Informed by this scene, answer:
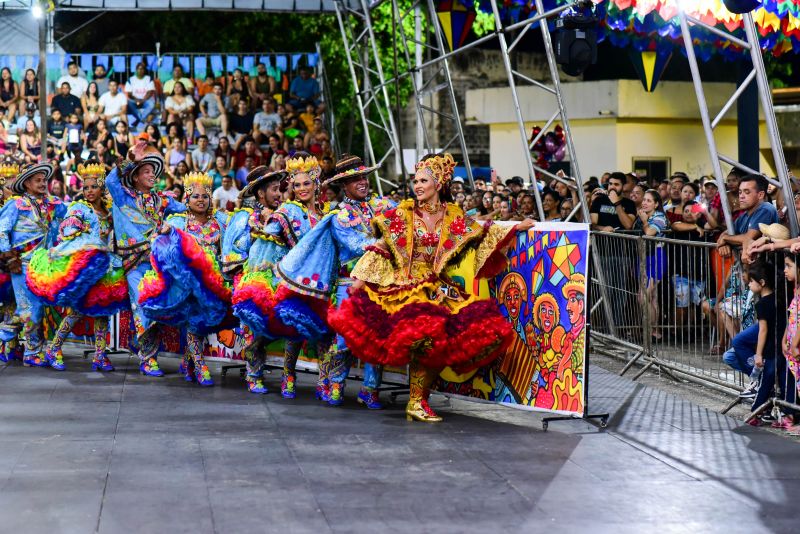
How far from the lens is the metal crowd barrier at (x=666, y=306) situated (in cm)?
970

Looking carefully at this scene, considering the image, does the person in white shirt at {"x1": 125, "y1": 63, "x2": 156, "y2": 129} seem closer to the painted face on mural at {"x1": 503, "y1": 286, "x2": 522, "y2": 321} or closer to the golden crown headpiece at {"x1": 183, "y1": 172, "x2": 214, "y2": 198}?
the golden crown headpiece at {"x1": 183, "y1": 172, "x2": 214, "y2": 198}

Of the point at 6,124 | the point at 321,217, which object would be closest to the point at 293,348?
the point at 321,217

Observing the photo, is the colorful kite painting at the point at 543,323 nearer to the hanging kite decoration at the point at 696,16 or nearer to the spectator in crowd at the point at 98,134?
the hanging kite decoration at the point at 696,16

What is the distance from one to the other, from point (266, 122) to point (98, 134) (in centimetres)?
313

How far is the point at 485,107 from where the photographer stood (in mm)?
26000

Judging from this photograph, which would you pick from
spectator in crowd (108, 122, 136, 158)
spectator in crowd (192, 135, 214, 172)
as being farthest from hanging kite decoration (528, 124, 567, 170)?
spectator in crowd (108, 122, 136, 158)

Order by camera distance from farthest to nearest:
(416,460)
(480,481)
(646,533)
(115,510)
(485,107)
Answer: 1. (485,107)
2. (416,460)
3. (480,481)
4. (115,510)
5. (646,533)

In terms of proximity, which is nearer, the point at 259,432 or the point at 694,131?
the point at 259,432

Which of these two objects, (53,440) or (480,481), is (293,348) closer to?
(53,440)

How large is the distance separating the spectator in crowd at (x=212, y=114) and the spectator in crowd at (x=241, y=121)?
0.44 ft

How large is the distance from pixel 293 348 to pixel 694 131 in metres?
16.7

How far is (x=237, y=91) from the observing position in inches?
953

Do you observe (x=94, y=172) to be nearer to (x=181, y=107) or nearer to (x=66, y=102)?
(x=181, y=107)

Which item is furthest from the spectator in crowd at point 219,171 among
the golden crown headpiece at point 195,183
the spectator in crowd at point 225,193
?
the golden crown headpiece at point 195,183
